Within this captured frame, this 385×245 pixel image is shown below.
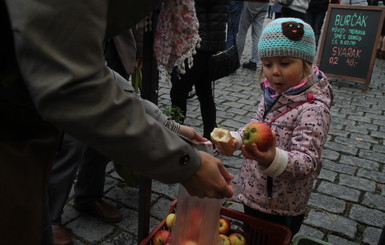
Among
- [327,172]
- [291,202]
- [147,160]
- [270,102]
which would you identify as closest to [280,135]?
[270,102]

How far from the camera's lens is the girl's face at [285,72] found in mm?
2084

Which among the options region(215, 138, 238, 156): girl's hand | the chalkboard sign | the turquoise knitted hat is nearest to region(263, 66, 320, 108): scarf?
the turquoise knitted hat

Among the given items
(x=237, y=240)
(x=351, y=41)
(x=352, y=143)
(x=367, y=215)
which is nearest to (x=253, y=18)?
(x=351, y=41)

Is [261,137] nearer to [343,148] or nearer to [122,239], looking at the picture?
[122,239]

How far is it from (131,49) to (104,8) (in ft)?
5.97

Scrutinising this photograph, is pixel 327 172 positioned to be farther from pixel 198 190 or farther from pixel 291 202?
pixel 198 190

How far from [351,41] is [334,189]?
4.79 metres

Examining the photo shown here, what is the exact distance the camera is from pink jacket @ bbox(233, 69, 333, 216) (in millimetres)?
1874

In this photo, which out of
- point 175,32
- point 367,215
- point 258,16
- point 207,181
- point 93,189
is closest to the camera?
point 207,181

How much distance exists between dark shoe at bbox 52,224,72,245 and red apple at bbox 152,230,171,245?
96cm

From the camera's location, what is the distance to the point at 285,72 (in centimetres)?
209

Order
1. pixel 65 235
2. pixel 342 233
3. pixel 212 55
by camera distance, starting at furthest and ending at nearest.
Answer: pixel 212 55
pixel 342 233
pixel 65 235

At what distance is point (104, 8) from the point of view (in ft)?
3.43

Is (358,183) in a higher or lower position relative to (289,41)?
lower
